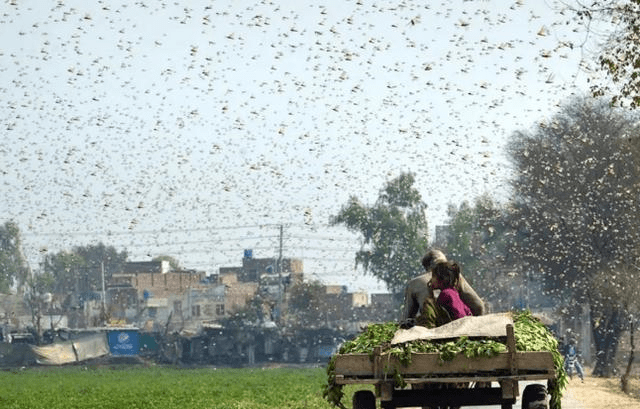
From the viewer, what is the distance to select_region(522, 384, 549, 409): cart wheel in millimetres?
11858

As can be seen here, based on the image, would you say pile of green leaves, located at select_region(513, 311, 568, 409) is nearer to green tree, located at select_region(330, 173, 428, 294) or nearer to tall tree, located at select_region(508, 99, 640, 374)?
tall tree, located at select_region(508, 99, 640, 374)

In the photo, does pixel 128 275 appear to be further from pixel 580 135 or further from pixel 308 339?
pixel 580 135

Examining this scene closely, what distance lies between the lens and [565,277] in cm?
6875

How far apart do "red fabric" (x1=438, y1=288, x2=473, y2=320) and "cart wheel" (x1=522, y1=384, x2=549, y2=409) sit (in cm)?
109

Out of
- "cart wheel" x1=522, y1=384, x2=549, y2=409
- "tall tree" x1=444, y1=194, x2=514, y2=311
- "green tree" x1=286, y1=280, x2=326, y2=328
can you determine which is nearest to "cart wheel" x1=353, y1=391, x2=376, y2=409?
"cart wheel" x1=522, y1=384, x2=549, y2=409

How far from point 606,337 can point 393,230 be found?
209ft

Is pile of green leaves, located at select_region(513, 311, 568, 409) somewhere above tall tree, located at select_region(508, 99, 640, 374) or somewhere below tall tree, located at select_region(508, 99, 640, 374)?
below

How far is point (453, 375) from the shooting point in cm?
1184

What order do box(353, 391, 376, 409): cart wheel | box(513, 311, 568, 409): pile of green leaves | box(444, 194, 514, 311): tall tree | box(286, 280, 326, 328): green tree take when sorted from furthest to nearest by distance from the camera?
box(286, 280, 326, 328): green tree < box(444, 194, 514, 311): tall tree < box(353, 391, 376, 409): cart wheel < box(513, 311, 568, 409): pile of green leaves

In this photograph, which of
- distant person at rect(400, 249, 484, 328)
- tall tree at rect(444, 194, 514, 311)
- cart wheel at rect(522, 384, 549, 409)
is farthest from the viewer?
tall tree at rect(444, 194, 514, 311)

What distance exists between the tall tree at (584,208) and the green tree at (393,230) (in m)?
50.4

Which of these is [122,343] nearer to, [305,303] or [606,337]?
[305,303]

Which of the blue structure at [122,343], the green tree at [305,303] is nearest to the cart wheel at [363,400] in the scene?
the blue structure at [122,343]

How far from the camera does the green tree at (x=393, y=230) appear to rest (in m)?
124
